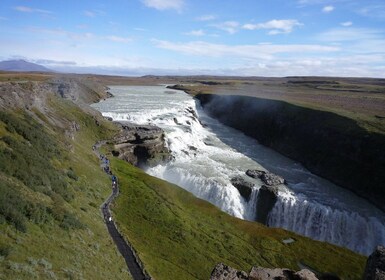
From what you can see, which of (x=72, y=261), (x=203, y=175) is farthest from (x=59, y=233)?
(x=203, y=175)

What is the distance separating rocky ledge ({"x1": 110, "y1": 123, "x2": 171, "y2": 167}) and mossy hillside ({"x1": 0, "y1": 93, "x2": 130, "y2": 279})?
22229mm

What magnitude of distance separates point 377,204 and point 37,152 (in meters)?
58.4

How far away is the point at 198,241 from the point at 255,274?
2640cm

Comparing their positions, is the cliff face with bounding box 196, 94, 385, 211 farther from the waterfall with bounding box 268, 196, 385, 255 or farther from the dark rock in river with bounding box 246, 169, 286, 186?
the dark rock in river with bounding box 246, 169, 286, 186

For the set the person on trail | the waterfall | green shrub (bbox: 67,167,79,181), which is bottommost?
the waterfall

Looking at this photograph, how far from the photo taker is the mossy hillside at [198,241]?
38.1 meters

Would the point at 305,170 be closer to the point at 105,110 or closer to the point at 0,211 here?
the point at 105,110

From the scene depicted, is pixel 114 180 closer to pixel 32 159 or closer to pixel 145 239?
pixel 145 239

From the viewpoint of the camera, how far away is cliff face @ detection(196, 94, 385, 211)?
74.6 metres

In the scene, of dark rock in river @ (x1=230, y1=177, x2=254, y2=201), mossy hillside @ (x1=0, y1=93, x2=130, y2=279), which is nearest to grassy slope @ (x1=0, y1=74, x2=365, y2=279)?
mossy hillside @ (x1=0, y1=93, x2=130, y2=279)

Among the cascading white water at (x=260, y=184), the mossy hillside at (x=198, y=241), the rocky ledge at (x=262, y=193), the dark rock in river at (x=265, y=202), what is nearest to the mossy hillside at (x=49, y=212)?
the mossy hillside at (x=198, y=241)

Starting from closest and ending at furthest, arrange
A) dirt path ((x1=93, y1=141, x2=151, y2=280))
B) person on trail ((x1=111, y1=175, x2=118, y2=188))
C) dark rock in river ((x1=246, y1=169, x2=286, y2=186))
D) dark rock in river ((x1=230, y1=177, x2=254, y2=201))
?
dirt path ((x1=93, y1=141, x2=151, y2=280))
person on trail ((x1=111, y1=175, x2=118, y2=188))
dark rock in river ((x1=230, y1=177, x2=254, y2=201))
dark rock in river ((x1=246, y1=169, x2=286, y2=186))

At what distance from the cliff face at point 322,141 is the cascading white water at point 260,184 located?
3535mm

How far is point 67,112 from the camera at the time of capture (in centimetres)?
7775
